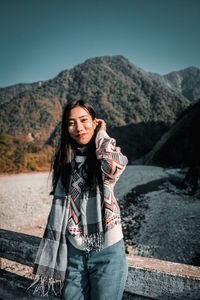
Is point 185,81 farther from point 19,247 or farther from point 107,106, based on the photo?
point 19,247

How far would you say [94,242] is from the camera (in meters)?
1.04

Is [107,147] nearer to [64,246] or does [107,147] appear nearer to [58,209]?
[58,209]

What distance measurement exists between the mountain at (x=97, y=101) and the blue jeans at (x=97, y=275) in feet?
181

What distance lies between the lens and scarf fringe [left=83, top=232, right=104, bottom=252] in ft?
3.39

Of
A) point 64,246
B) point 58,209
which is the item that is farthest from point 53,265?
point 58,209

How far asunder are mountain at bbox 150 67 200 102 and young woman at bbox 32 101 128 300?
366ft

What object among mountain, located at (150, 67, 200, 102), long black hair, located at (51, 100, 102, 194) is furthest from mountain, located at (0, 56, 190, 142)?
long black hair, located at (51, 100, 102, 194)

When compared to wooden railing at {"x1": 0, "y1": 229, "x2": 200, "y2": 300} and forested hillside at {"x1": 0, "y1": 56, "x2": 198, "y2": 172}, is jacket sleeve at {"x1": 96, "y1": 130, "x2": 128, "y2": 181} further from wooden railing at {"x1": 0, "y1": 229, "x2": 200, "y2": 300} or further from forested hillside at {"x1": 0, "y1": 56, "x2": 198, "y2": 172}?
forested hillside at {"x1": 0, "y1": 56, "x2": 198, "y2": 172}

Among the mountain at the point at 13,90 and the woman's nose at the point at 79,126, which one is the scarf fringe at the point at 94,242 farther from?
the mountain at the point at 13,90

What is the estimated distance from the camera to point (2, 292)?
1440mm

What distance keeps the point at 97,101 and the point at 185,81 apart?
86.0 meters

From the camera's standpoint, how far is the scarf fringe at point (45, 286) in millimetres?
1171

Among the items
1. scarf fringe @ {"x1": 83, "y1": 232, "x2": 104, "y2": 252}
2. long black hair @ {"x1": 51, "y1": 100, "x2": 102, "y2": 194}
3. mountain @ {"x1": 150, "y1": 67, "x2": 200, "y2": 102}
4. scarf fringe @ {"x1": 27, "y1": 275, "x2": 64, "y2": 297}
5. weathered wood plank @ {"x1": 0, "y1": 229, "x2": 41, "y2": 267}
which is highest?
mountain @ {"x1": 150, "y1": 67, "x2": 200, "y2": 102}

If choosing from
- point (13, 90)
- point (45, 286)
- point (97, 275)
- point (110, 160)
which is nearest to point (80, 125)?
point (110, 160)
